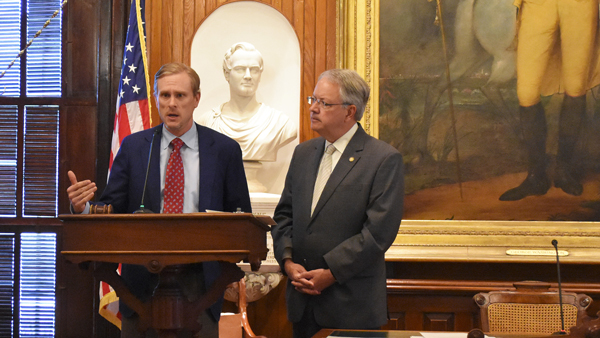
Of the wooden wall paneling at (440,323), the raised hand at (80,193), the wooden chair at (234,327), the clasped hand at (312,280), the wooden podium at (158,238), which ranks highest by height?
the raised hand at (80,193)

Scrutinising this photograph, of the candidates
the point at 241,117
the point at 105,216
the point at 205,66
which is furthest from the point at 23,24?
the point at 105,216

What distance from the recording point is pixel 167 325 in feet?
6.78

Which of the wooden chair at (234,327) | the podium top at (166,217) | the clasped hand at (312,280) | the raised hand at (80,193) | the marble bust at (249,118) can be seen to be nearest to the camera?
the podium top at (166,217)

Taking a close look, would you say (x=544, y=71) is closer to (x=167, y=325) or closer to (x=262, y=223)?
(x=262, y=223)

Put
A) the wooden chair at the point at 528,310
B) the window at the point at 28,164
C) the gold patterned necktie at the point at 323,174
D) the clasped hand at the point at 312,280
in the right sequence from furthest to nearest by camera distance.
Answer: the window at the point at 28,164
the wooden chair at the point at 528,310
the gold patterned necktie at the point at 323,174
the clasped hand at the point at 312,280

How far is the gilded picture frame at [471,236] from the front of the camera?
4.73 meters

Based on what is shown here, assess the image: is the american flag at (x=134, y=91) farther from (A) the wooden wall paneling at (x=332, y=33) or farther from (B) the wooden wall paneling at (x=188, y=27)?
(A) the wooden wall paneling at (x=332, y=33)

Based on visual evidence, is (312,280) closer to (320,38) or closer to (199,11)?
(320,38)

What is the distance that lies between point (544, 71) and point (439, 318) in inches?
82.6

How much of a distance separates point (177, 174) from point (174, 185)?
0.16 ft

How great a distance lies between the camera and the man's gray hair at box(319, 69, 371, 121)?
2.99 metres

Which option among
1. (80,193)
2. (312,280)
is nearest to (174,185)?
(80,193)

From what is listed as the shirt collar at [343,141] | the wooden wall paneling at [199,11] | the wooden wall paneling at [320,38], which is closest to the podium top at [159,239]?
the shirt collar at [343,141]

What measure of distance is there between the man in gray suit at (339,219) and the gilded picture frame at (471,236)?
1.90 meters
